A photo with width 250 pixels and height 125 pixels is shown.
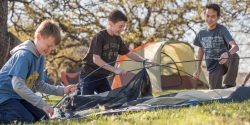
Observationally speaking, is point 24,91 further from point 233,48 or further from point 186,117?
point 233,48

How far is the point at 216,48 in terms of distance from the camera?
6.02 metres

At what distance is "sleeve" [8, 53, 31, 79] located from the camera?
3920 millimetres

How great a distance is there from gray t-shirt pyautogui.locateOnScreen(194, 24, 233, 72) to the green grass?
6.22 feet

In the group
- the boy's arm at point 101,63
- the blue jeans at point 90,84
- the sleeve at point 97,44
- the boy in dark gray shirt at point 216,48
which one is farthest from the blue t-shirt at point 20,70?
the boy in dark gray shirt at point 216,48

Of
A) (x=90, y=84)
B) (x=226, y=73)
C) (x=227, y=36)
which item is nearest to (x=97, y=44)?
(x=90, y=84)

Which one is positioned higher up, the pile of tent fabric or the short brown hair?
the short brown hair

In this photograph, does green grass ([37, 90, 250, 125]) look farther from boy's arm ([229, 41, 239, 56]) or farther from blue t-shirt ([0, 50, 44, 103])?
boy's arm ([229, 41, 239, 56])

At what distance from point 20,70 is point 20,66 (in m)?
0.04

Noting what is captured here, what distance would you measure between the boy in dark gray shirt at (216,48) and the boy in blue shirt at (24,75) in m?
2.50

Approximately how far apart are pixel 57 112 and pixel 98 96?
68 cm

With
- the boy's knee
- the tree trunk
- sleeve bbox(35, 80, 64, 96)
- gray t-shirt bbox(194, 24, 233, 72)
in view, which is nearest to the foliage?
the tree trunk

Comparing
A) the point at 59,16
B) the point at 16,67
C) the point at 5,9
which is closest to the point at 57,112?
the point at 16,67

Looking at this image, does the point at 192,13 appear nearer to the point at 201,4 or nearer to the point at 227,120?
the point at 201,4

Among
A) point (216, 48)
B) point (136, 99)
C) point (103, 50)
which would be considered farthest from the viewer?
point (216, 48)
